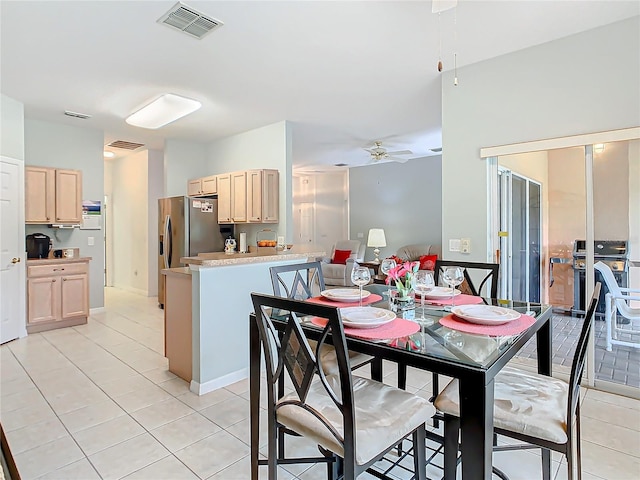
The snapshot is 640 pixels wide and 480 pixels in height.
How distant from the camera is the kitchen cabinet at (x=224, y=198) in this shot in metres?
5.62

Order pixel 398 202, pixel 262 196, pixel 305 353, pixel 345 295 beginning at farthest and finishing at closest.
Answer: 1. pixel 398 202
2. pixel 262 196
3. pixel 345 295
4. pixel 305 353

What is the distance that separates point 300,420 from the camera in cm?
149

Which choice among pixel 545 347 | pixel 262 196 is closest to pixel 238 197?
pixel 262 196

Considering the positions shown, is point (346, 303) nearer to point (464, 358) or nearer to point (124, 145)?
point (464, 358)

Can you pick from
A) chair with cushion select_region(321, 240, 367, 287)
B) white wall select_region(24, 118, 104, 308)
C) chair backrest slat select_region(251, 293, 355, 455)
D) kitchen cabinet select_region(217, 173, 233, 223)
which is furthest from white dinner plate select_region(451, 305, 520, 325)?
white wall select_region(24, 118, 104, 308)

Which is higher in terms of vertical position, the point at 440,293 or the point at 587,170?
the point at 587,170

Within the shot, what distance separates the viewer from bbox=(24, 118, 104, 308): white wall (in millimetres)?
5039

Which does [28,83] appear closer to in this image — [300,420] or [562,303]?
[300,420]

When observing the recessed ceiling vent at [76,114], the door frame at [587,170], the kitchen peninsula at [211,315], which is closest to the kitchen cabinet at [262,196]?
the kitchen peninsula at [211,315]

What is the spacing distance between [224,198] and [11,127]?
8.43 ft

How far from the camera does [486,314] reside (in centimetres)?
180

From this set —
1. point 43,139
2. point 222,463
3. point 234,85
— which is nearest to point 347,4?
point 234,85

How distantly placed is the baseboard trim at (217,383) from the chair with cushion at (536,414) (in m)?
1.94

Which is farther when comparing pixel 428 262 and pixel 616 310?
A: pixel 428 262
